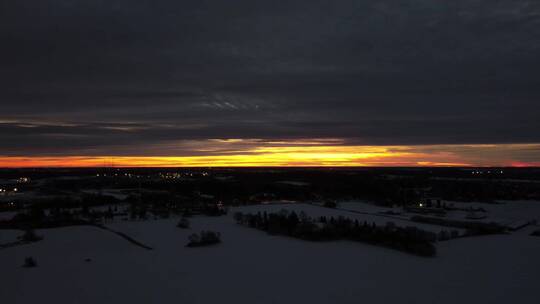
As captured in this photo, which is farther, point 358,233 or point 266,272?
point 358,233

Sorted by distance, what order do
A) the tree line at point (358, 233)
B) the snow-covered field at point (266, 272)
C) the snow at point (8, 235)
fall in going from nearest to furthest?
the snow-covered field at point (266, 272)
the tree line at point (358, 233)
the snow at point (8, 235)

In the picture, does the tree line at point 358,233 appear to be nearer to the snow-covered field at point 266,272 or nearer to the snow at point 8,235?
the snow-covered field at point 266,272

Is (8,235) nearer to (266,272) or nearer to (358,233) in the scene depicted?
(266,272)

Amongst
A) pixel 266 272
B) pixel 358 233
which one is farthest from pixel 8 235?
pixel 358 233

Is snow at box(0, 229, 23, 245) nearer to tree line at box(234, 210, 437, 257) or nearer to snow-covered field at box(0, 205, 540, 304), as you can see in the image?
snow-covered field at box(0, 205, 540, 304)

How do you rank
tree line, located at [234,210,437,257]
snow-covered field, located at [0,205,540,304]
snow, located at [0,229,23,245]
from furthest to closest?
snow, located at [0,229,23,245] → tree line, located at [234,210,437,257] → snow-covered field, located at [0,205,540,304]

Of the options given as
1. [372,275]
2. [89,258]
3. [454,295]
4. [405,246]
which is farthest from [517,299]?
[89,258]

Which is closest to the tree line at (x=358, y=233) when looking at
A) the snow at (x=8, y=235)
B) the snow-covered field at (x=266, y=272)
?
the snow-covered field at (x=266, y=272)

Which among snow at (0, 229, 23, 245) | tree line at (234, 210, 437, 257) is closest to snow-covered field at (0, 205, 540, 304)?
tree line at (234, 210, 437, 257)

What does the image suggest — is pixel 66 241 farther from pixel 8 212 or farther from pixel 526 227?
pixel 526 227
